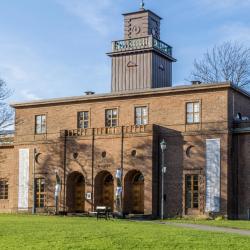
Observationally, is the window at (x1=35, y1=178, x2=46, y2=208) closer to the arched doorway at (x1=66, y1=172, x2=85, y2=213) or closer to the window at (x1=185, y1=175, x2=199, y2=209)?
the arched doorway at (x1=66, y1=172, x2=85, y2=213)

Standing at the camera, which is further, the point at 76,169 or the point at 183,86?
the point at 76,169

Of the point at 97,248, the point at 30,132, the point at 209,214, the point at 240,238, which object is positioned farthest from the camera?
the point at 30,132

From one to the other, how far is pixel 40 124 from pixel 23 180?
183 inches

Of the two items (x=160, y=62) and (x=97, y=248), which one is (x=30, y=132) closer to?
(x=160, y=62)

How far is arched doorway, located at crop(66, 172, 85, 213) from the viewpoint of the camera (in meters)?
48.4

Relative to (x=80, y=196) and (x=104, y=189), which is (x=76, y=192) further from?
(x=104, y=189)

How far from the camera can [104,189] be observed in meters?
47.8

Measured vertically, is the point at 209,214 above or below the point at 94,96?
Answer: below

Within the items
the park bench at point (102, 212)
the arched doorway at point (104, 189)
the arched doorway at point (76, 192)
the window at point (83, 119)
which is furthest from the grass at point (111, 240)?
the window at point (83, 119)

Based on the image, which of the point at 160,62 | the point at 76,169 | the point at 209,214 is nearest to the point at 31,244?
the point at 209,214

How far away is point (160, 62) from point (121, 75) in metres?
3.40

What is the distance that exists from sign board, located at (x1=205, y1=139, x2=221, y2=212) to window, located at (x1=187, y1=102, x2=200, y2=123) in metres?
1.89

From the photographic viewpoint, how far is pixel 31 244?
2105cm

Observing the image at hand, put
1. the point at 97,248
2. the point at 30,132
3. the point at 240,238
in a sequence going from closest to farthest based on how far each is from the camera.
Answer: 1. the point at 97,248
2. the point at 240,238
3. the point at 30,132
